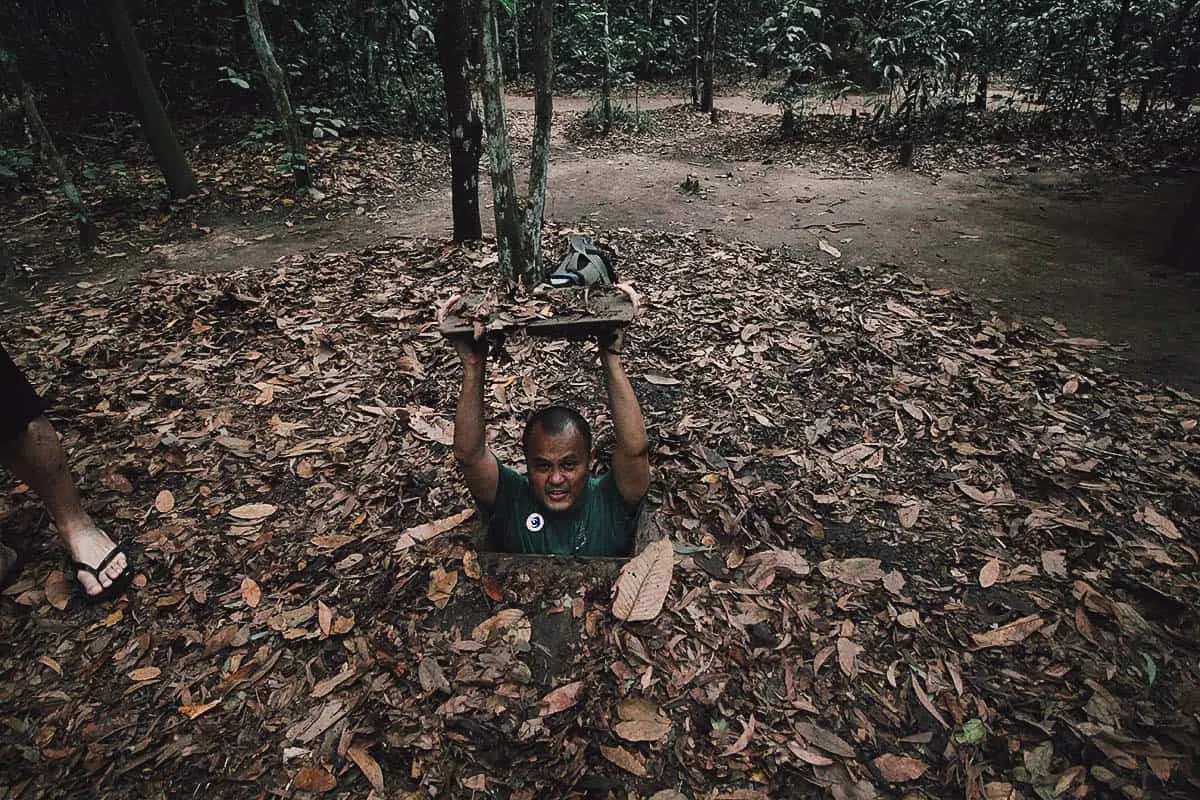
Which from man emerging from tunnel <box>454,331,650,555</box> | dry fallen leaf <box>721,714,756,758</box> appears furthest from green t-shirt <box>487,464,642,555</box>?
dry fallen leaf <box>721,714,756,758</box>

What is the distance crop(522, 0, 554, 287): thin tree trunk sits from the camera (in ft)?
13.0

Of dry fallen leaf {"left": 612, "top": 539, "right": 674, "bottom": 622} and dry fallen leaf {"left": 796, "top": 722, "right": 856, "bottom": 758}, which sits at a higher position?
dry fallen leaf {"left": 612, "top": 539, "right": 674, "bottom": 622}

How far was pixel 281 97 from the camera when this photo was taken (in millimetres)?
7254

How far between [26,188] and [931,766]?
37.0 feet

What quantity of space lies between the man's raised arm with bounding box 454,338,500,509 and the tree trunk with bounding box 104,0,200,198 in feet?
24.3

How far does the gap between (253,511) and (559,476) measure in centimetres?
159

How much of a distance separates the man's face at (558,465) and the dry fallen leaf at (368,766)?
3.37 feet

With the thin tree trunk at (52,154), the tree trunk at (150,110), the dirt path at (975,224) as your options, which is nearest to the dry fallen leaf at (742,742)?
the dirt path at (975,224)

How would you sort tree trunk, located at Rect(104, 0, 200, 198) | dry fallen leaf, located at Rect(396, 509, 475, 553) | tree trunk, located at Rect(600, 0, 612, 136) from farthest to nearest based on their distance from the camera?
tree trunk, located at Rect(600, 0, 612, 136) < tree trunk, located at Rect(104, 0, 200, 198) < dry fallen leaf, located at Rect(396, 509, 475, 553)

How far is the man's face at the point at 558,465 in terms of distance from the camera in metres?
2.32

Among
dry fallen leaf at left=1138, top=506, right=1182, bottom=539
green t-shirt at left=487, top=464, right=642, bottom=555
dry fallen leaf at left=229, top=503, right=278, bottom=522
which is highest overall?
green t-shirt at left=487, top=464, right=642, bottom=555

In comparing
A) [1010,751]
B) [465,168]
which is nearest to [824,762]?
[1010,751]

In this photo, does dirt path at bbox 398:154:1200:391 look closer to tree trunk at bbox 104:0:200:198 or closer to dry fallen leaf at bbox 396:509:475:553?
tree trunk at bbox 104:0:200:198

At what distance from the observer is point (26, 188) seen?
8008 millimetres
